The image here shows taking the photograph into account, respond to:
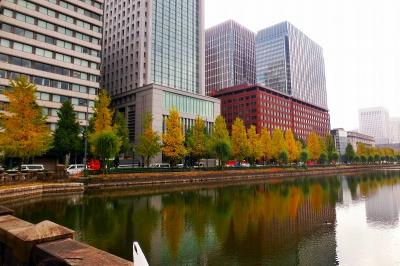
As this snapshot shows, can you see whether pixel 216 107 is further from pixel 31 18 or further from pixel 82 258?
pixel 82 258

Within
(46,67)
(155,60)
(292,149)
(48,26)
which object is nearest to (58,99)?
(46,67)

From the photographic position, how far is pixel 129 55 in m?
102

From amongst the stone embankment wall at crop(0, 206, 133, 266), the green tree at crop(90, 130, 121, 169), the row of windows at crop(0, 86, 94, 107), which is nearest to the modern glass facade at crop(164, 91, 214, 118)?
the row of windows at crop(0, 86, 94, 107)

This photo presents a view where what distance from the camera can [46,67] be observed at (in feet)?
234

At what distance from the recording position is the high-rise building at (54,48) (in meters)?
66.1

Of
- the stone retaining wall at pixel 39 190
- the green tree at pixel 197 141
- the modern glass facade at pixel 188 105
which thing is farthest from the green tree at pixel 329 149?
the stone retaining wall at pixel 39 190

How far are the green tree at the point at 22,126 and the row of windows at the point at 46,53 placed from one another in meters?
31.9

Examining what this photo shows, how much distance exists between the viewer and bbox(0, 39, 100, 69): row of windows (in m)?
66.0

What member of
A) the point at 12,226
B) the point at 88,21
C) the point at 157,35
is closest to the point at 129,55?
the point at 157,35

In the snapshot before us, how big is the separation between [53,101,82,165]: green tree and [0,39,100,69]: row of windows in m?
18.5

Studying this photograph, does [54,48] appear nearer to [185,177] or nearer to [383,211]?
[185,177]

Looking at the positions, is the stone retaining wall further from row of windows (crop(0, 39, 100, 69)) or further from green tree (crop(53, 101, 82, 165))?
row of windows (crop(0, 39, 100, 69))

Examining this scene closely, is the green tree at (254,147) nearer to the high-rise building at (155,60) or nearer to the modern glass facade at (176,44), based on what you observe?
the high-rise building at (155,60)

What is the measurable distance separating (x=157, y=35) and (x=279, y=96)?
8149cm
